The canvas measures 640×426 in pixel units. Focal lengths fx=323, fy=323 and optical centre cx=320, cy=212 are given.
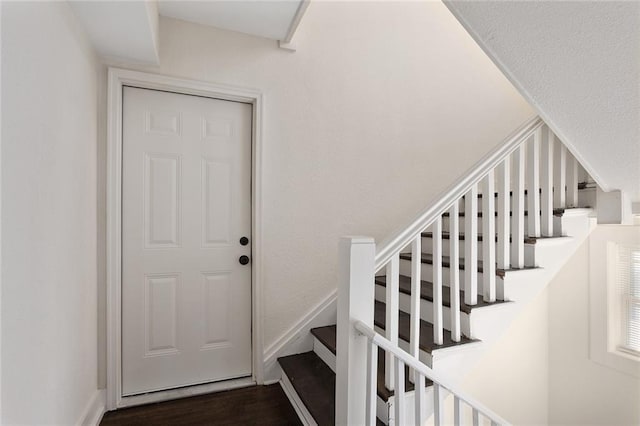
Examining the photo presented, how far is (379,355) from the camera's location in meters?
1.82

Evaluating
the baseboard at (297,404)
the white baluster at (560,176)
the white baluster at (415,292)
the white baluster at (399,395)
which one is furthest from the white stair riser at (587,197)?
the baseboard at (297,404)

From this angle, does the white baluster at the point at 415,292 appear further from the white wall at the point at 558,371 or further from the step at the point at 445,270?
the white wall at the point at 558,371

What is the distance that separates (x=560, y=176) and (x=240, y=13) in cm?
215

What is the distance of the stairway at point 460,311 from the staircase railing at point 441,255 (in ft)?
0.04

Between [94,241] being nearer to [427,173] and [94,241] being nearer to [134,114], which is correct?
[134,114]

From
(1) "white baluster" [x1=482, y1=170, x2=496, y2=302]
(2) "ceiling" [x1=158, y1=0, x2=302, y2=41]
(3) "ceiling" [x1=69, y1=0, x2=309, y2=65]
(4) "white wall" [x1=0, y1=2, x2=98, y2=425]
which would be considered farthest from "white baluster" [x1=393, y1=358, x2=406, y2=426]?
(2) "ceiling" [x1=158, y1=0, x2=302, y2=41]

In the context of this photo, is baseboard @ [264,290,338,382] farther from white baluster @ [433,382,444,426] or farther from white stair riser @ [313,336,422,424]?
white baluster @ [433,382,444,426]

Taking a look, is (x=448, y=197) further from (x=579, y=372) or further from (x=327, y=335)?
(x=579, y=372)

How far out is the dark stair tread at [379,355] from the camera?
147 cm

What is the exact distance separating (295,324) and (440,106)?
220cm

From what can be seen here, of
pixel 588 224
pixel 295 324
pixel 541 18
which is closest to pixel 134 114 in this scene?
pixel 295 324

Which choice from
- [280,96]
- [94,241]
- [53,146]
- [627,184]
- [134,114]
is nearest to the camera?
[53,146]

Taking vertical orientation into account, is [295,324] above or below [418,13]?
below

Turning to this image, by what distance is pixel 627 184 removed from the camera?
1.70 metres
